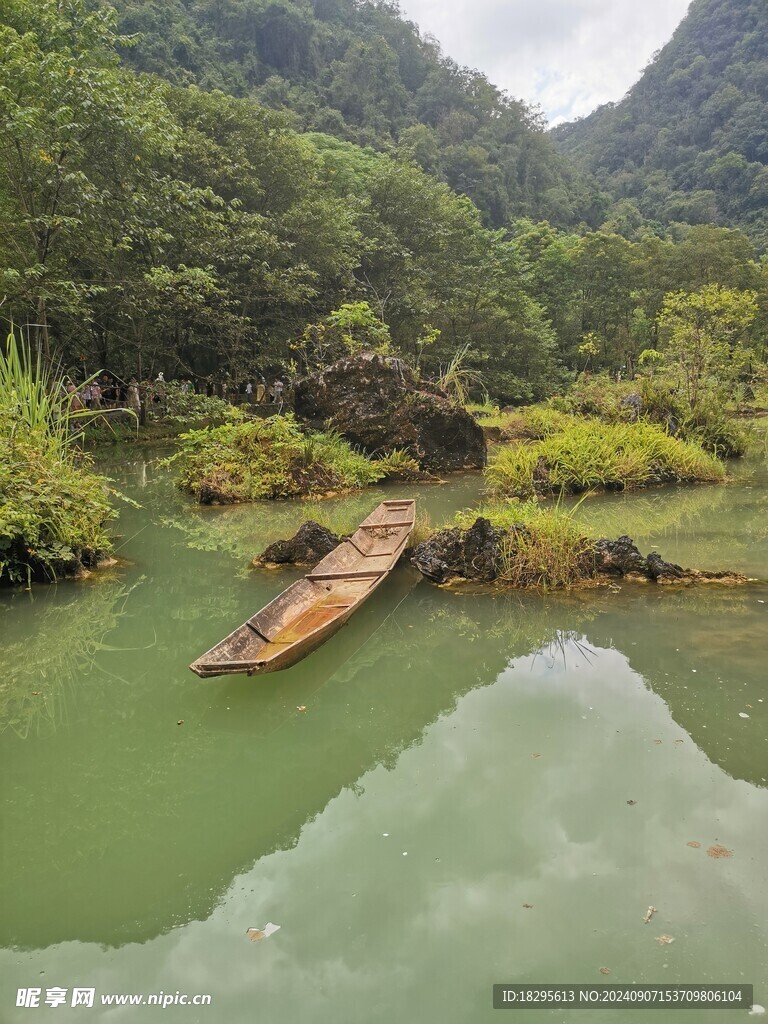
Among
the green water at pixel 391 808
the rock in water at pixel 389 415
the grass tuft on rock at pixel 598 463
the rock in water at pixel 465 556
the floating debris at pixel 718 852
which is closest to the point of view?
the green water at pixel 391 808

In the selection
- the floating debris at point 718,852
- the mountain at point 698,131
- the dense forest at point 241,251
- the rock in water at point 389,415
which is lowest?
the floating debris at point 718,852

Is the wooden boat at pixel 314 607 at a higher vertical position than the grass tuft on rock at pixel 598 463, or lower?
lower

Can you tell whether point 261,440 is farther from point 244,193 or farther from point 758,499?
point 244,193

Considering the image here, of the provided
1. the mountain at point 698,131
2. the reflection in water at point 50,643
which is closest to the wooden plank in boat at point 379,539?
the reflection in water at point 50,643

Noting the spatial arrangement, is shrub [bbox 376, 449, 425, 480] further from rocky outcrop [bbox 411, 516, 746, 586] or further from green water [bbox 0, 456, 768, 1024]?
green water [bbox 0, 456, 768, 1024]

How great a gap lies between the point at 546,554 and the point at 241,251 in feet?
42.3

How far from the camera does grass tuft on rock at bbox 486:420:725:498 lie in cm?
860

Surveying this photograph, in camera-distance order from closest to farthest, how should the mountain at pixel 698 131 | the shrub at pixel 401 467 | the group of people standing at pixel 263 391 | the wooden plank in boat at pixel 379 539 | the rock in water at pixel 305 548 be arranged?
the wooden plank in boat at pixel 379 539 < the rock in water at pixel 305 548 < the shrub at pixel 401 467 < the group of people standing at pixel 263 391 < the mountain at pixel 698 131

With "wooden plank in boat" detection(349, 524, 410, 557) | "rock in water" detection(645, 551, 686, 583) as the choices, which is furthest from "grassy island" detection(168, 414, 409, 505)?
"rock in water" detection(645, 551, 686, 583)

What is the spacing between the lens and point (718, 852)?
7.63 feet

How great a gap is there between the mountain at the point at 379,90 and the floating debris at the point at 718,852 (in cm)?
4384

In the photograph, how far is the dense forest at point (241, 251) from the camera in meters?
10.4

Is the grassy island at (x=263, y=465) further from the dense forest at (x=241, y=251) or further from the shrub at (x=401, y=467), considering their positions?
the dense forest at (x=241, y=251)

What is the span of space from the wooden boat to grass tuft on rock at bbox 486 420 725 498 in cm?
253
